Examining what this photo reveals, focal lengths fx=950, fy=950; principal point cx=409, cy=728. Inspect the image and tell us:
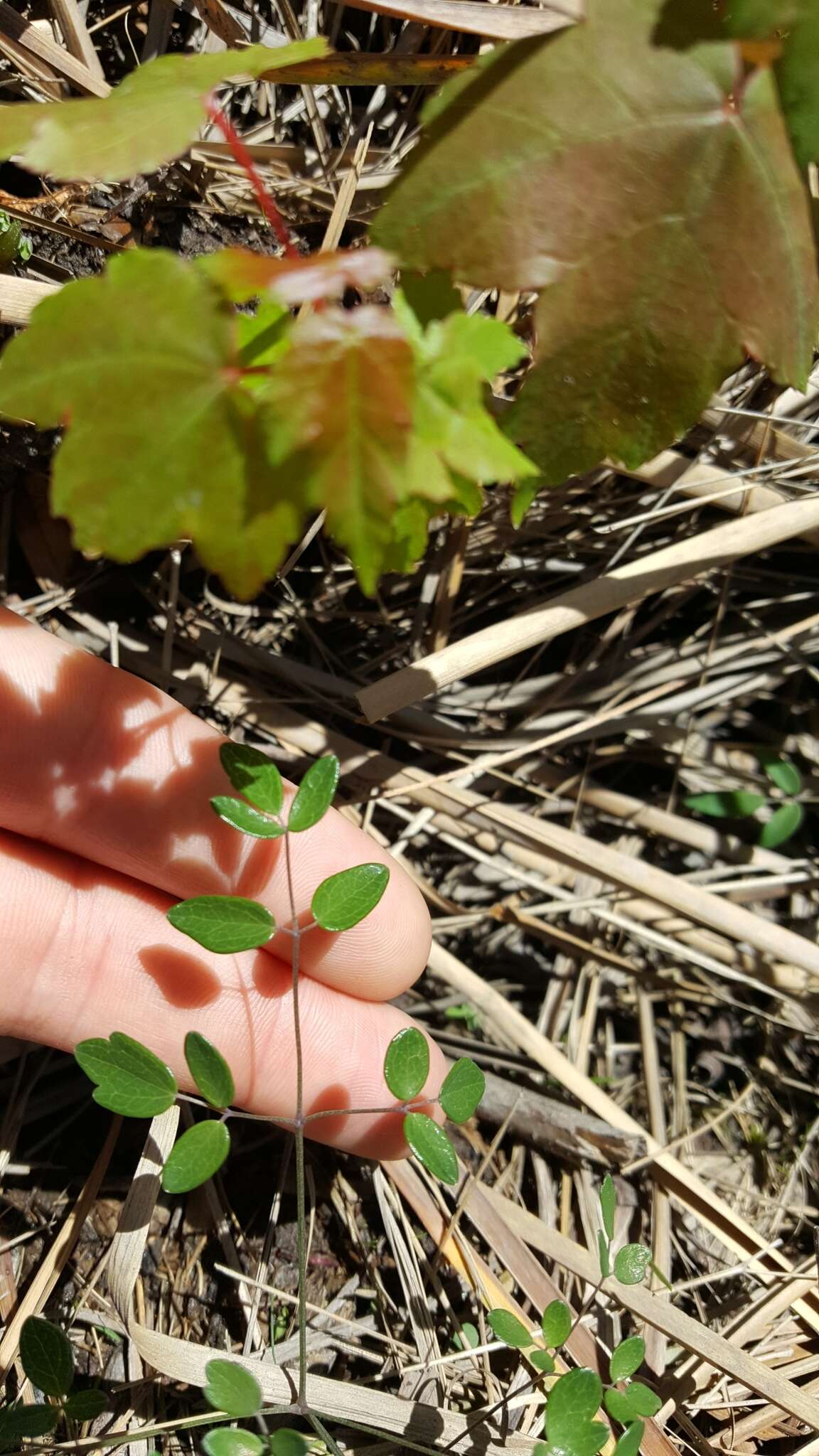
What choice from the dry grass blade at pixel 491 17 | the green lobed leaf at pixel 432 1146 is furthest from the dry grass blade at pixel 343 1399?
the dry grass blade at pixel 491 17

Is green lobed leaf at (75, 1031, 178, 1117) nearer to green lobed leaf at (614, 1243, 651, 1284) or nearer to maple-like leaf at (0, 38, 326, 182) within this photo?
green lobed leaf at (614, 1243, 651, 1284)

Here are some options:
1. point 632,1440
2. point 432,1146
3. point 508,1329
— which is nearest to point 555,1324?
point 508,1329

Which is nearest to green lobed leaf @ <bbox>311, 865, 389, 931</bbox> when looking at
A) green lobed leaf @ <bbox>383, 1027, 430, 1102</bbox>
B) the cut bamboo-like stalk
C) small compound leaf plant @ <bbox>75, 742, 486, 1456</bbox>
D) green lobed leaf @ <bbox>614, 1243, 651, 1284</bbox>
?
small compound leaf plant @ <bbox>75, 742, 486, 1456</bbox>

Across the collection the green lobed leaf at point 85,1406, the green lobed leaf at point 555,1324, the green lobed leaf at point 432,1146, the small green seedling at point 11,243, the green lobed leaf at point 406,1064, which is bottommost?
the green lobed leaf at point 85,1406

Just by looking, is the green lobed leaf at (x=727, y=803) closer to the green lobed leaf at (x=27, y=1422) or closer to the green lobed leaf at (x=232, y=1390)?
the green lobed leaf at (x=232, y=1390)

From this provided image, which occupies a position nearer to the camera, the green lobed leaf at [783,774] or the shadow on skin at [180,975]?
the shadow on skin at [180,975]

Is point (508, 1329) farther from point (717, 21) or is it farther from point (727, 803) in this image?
point (717, 21)
